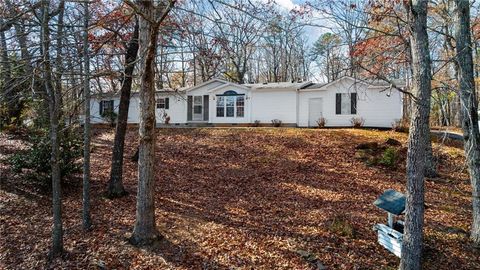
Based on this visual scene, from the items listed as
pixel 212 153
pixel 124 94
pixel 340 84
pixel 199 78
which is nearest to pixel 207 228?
pixel 124 94

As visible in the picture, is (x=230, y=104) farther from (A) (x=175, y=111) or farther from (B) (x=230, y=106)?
(A) (x=175, y=111)

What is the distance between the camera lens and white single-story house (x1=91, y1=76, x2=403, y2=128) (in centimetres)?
1741

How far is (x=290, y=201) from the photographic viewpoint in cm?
814

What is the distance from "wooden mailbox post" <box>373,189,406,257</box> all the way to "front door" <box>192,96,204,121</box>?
16.9 m

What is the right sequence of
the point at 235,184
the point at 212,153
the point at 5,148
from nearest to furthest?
the point at 235,184 < the point at 5,148 < the point at 212,153

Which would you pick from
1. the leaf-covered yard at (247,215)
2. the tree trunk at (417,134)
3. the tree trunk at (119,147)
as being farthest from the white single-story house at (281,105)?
the tree trunk at (417,134)

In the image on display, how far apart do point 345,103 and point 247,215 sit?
12716 mm

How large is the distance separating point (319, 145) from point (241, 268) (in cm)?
926

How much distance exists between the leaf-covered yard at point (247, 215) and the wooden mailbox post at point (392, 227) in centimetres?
16

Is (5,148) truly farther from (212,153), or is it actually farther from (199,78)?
(199,78)

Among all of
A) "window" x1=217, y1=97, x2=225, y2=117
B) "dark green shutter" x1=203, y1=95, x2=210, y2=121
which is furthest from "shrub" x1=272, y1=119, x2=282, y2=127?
"dark green shutter" x1=203, y1=95, x2=210, y2=121

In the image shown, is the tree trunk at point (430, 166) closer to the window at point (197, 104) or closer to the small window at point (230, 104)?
the small window at point (230, 104)

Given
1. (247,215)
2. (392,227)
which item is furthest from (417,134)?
(247,215)

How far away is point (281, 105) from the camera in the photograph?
63.9 ft
